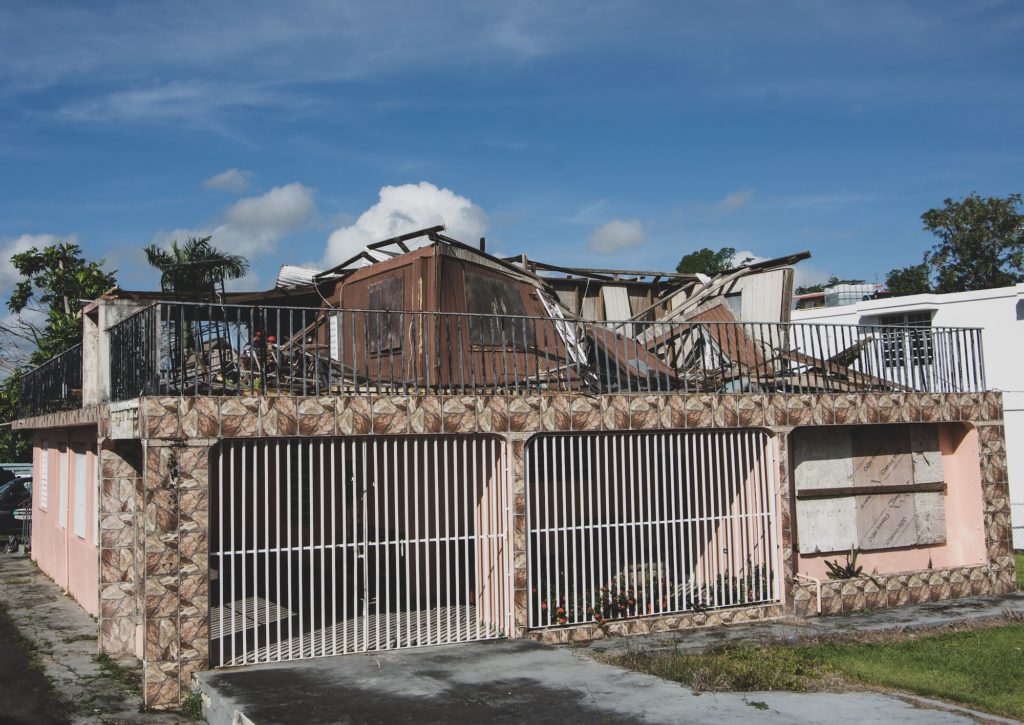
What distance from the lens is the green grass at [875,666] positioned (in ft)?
28.2

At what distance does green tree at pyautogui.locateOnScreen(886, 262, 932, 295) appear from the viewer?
3978 cm

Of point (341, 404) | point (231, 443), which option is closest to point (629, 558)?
point (341, 404)

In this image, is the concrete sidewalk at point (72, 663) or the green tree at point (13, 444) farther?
the green tree at point (13, 444)

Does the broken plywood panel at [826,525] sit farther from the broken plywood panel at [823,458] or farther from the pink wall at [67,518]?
the pink wall at [67,518]

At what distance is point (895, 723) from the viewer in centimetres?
739

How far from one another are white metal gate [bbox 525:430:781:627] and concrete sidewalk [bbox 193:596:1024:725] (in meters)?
1.21

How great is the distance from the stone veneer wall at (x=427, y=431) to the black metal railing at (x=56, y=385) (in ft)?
12.5

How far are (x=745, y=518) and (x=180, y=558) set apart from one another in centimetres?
710

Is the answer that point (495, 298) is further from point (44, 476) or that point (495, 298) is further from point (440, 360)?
point (44, 476)

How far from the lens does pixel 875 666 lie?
31.2 feet

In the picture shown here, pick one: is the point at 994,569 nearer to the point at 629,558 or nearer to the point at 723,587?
the point at 723,587

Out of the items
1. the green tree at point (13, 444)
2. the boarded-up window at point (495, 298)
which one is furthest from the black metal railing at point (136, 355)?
the green tree at point (13, 444)

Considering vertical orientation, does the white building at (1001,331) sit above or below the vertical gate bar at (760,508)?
above

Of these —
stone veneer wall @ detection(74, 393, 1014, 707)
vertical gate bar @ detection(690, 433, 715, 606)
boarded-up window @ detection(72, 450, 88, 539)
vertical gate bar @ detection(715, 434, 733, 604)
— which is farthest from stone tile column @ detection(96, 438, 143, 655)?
vertical gate bar @ detection(715, 434, 733, 604)
